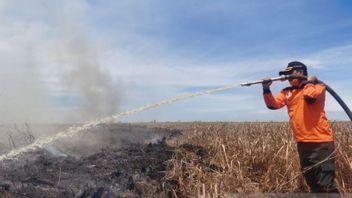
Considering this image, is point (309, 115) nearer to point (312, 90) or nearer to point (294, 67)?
point (312, 90)

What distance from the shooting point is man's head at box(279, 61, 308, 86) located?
735 centimetres

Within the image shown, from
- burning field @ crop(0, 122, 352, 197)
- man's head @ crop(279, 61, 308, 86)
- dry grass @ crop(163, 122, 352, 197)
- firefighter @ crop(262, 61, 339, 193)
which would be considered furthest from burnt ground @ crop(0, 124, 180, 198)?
man's head @ crop(279, 61, 308, 86)

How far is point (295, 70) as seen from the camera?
735 centimetres

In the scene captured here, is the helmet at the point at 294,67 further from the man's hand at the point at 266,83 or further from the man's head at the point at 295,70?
the man's hand at the point at 266,83

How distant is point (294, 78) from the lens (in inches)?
289

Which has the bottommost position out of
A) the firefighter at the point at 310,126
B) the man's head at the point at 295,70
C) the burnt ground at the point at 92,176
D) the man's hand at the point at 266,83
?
the burnt ground at the point at 92,176

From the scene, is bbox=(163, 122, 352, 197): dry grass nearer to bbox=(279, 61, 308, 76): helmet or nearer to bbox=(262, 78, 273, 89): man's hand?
bbox=(279, 61, 308, 76): helmet

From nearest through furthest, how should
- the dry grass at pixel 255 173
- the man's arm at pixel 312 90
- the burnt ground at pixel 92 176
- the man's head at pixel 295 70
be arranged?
1. the man's arm at pixel 312 90
2. the man's head at pixel 295 70
3. the dry grass at pixel 255 173
4. the burnt ground at pixel 92 176

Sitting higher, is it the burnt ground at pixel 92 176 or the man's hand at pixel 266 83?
the man's hand at pixel 266 83

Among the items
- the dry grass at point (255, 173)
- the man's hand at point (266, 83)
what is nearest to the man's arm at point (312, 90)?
the man's hand at point (266, 83)

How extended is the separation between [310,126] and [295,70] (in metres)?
0.85

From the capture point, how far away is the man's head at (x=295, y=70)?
7348 mm

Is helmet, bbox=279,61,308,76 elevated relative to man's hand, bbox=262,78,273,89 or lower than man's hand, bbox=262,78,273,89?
elevated

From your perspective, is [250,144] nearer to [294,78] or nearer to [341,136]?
[341,136]
